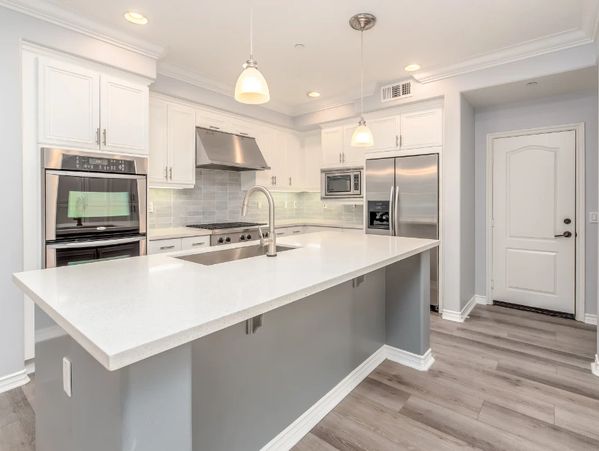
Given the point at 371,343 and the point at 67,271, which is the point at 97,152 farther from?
the point at 371,343

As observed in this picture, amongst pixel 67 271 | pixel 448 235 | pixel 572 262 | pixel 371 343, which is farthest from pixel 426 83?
pixel 67 271

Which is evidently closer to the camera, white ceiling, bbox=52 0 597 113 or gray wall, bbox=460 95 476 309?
white ceiling, bbox=52 0 597 113

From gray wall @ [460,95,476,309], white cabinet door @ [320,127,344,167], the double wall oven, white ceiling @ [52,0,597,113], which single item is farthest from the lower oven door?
gray wall @ [460,95,476,309]

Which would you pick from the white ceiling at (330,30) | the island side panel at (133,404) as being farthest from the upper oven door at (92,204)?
the island side panel at (133,404)

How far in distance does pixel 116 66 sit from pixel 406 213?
10.3 feet

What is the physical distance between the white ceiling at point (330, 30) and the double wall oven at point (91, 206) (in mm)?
1085

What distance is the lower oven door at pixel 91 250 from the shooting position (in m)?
2.44

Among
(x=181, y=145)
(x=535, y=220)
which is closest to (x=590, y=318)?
(x=535, y=220)

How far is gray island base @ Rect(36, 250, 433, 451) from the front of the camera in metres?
0.91

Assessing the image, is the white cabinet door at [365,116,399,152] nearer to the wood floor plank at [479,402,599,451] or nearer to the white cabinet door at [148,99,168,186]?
the white cabinet door at [148,99,168,186]

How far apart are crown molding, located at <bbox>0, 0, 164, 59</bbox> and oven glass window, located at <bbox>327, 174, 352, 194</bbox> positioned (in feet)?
8.26

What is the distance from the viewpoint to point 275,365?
170cm

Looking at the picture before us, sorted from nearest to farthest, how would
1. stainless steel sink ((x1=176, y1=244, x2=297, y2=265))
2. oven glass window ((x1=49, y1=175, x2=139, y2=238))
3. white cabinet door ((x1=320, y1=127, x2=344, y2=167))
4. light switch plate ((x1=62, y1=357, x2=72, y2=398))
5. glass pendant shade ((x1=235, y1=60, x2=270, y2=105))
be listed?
1. light switch plate ((x1=62, y1=357, x2=72, y2=398))
2. glass pendant shade ((x1=235, y1=60, x2=270, y2=105))
3. stainless steel sink ((x1=176, y1=244, x2=297, y2=265))
4. oven glass window ((x1=49, y1=175, x2=139, y2=238))
5. white cabinet door ((x1=320, y1=127, x2=344, y2=167))

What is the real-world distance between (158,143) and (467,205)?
343 centimetres
